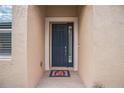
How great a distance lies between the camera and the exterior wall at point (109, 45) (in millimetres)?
4965

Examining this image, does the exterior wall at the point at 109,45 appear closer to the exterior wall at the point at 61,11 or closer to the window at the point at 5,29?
the window at the point at 5,29

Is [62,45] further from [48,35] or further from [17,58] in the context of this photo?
[17,58]

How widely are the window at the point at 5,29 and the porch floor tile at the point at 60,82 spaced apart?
1.48 m

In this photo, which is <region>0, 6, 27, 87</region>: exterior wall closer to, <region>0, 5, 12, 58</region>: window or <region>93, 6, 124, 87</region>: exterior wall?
<region>0, 5, 12, 58</region>: window

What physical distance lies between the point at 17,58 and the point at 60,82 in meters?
1.89

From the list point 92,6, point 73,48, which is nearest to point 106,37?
point 92,6

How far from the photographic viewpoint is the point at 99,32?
196 inches

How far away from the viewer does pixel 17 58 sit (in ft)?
16.6

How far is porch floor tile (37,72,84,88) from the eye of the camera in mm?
6068

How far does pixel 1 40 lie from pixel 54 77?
2.57 metres

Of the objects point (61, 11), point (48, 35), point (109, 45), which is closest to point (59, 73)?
point (48, 35)

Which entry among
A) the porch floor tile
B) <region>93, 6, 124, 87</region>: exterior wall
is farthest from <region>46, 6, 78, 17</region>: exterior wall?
<region>93, 6, 124, 87</region>: exterior wall

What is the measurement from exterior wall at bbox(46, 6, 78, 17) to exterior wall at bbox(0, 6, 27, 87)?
3.55 m

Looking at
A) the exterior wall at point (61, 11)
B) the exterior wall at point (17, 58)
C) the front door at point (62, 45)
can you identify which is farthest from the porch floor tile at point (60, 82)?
the exterior wall at point (61, 11)
